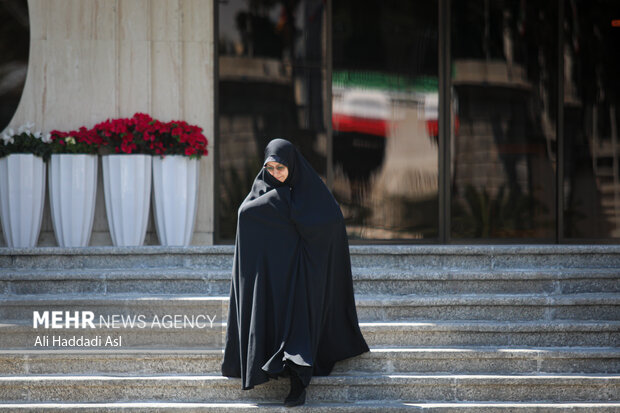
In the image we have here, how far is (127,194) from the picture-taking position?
6.61 m

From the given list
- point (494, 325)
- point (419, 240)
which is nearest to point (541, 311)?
point (494, 325)

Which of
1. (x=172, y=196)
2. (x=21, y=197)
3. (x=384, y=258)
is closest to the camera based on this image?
(x=384, y=258)

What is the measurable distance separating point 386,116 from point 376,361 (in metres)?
3.26

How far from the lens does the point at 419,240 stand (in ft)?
23.8

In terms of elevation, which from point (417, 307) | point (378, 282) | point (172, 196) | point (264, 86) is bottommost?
point (417, 307)

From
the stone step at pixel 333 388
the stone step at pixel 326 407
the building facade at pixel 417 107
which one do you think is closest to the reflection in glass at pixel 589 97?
the building facade at pixel 417 107

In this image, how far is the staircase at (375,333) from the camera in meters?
4.52

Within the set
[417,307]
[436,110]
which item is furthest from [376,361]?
[436,110]

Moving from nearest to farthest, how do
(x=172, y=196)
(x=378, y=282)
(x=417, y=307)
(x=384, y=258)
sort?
(x=417, y=307), (x=378, y=282), (x=384, y=258), (x=172, y=196)

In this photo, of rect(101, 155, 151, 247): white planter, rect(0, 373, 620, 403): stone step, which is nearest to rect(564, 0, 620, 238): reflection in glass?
rect(0, 373, 620, 403): stone step

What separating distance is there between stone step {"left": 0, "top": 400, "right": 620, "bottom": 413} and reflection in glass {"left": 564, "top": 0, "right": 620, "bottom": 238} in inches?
125

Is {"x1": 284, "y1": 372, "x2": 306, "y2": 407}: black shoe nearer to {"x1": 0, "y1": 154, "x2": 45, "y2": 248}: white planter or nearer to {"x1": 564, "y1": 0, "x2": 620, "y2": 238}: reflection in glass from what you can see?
{"x1": 0, "y1": 154, "x2": 45, "y2": 248}: white planter

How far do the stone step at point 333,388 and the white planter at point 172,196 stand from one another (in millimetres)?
2282

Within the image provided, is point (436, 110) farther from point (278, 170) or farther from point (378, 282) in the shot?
point (278, 170)
